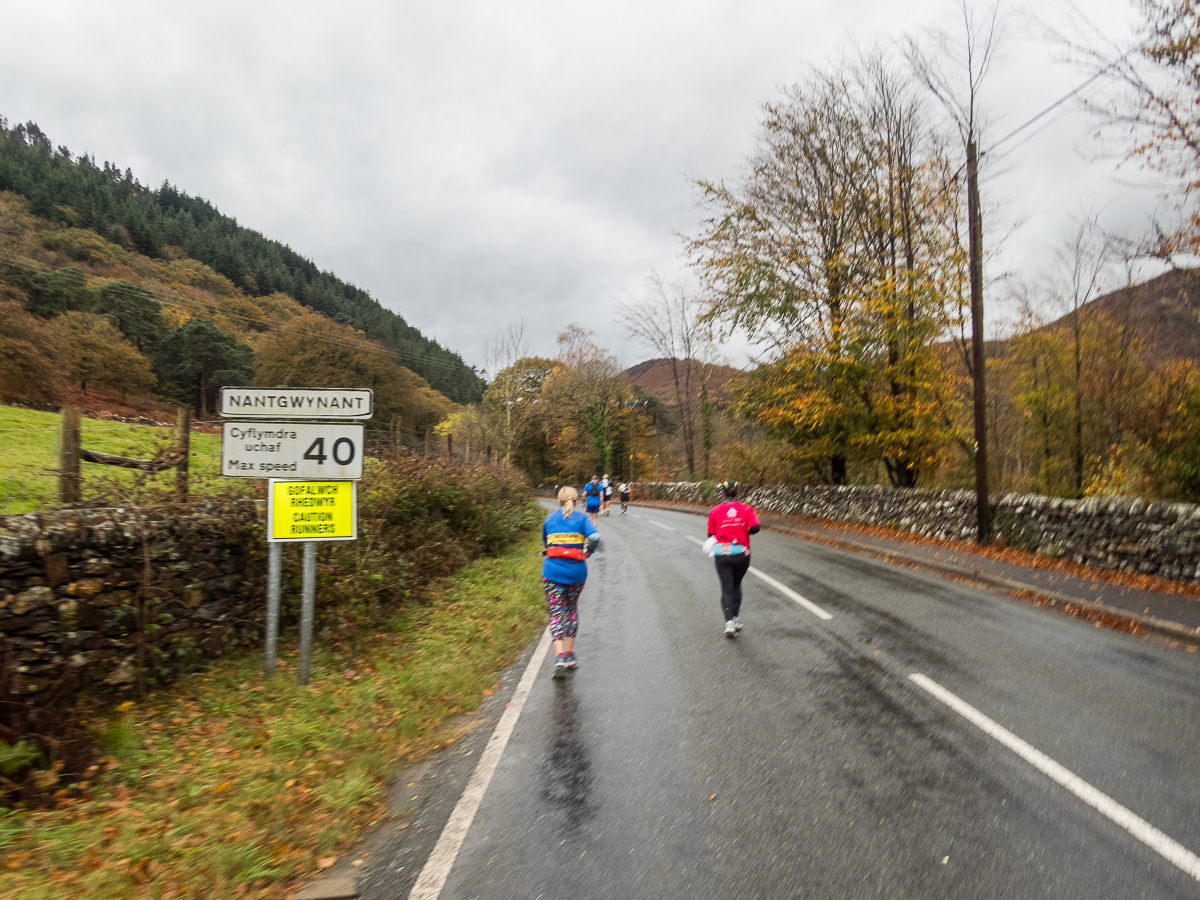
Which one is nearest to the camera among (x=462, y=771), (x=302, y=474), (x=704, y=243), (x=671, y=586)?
(x=462, y=771)

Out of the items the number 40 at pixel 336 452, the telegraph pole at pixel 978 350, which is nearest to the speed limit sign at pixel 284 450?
the number 40 at pixel 336 452

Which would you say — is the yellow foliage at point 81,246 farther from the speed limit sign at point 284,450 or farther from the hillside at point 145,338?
the speed limit sign at point 284,450

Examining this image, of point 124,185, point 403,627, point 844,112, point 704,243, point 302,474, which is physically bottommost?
point 403,627

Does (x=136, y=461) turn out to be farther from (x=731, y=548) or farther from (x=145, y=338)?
(x=145, y=338)

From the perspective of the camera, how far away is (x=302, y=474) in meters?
6.45

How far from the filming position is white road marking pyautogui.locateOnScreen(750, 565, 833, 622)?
815cm

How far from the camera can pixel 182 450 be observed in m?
7.32

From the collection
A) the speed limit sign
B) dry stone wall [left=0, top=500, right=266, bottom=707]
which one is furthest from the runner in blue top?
dry stone wall [left=0, top=500, right=266, bottom=707]

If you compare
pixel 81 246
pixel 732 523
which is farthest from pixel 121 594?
pixel 81 246

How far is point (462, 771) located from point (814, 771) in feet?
7.53

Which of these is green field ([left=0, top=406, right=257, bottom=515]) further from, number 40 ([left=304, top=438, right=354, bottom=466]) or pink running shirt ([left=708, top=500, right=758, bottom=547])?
pink running shirt ([left=708, top=500, right=758, bottom=547])

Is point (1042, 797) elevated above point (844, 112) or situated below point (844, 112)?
below

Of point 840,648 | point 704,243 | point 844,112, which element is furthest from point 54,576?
point 844,112

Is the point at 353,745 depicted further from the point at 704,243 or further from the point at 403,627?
the point at 704,243
